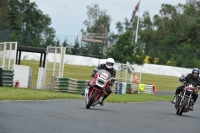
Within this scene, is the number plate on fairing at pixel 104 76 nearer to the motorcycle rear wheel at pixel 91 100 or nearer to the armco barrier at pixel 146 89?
the motorcycle rear wheel at pixel 91 100

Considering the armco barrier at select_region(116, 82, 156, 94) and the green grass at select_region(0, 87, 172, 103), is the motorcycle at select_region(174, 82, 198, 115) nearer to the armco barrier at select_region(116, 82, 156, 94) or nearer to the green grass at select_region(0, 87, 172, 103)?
the green grass at select_region(0, 87, 172, 103)

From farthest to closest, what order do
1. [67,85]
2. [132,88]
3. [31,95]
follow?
[132,88], [67,85], [31,95]

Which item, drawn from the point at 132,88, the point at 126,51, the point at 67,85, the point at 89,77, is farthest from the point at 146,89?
the point at 89,77

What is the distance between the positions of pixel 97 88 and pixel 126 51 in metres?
36.5

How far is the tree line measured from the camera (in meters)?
56.0

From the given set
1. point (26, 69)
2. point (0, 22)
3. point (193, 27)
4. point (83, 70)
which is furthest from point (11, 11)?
point (26, 69)

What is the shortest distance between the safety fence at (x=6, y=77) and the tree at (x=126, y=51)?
24.9 meters

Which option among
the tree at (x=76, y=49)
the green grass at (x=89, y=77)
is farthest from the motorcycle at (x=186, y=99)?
the tree at (x=76, y=49)

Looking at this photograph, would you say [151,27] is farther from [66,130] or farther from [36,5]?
[66,130]

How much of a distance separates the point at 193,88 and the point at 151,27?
102 metres

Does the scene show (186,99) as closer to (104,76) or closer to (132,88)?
(104,76)

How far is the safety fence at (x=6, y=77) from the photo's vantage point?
1174 inches

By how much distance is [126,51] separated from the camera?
55250 millimetres

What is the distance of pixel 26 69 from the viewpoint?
33.8 m
